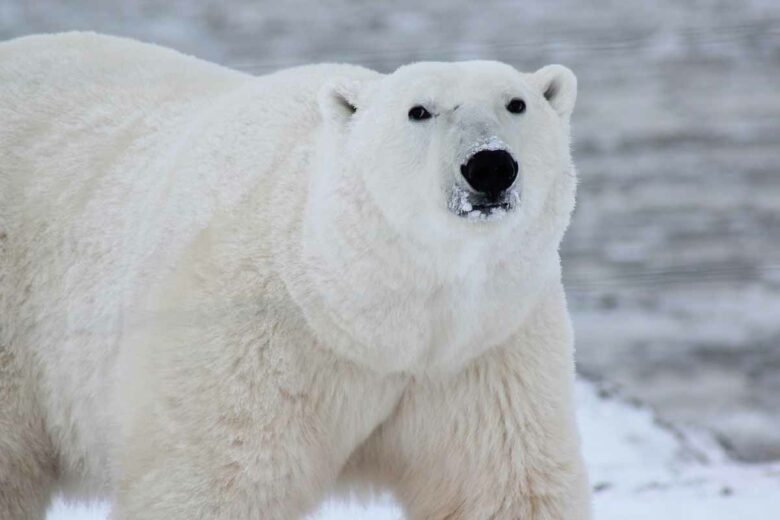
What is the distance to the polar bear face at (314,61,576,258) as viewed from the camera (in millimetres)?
2373

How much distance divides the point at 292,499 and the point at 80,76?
55.4 inches

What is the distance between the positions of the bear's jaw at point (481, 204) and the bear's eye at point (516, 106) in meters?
0.23

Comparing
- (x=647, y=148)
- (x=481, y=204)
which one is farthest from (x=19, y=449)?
(x=647, y=148)

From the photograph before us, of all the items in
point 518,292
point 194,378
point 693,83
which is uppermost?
point 693,83

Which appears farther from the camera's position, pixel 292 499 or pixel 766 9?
pixel 766 9

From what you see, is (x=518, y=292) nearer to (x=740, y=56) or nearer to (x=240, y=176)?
(x=240, y=176)

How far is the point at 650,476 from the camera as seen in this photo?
171 inches

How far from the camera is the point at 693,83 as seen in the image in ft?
20.5

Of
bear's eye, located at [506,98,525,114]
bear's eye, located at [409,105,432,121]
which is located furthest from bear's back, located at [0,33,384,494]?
bear's eye, located at [506,98,525,114]

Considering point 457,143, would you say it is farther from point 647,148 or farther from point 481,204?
point 647,148

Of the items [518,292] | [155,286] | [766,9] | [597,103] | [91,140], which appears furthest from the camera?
[597,103]

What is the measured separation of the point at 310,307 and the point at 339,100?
44 centimetres

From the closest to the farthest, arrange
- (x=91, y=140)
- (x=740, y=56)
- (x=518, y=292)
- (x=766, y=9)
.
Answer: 1. (x=518, y=292)
2. (x=91, y=140)
3. (x=766, y=9)
4. (x=740, y=56)

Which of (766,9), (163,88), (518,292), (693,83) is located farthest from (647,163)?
(518,292)
